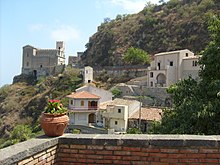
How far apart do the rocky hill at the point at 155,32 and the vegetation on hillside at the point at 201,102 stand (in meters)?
46.3

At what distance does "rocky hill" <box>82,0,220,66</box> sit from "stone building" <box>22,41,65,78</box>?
8612 mm

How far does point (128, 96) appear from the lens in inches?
1730

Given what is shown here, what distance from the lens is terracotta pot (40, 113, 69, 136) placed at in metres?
4.37

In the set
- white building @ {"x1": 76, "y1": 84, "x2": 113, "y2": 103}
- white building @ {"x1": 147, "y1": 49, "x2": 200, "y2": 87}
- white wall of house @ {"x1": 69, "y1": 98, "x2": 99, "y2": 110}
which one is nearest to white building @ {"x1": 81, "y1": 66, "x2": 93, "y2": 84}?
white building @ {"x1": 76, "y1": 84, "x2": 113, "y2": 103}

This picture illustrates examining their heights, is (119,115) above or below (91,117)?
above

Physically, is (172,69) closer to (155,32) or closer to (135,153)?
(155,32)

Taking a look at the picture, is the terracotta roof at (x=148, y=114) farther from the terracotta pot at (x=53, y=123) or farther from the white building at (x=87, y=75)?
the terracotta pot at (x=53, y=123)

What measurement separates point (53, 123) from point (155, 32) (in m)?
68.0

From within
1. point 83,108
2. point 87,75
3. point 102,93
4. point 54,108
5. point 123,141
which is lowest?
point 83,108

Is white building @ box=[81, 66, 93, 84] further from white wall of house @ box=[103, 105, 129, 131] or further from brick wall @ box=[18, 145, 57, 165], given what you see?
brick wall @ box=[18, 145, 57, 165]

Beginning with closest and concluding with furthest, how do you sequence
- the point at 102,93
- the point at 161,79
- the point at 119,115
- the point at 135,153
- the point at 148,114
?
1. the point at 135,153
2. the point at 148,114
3. the point at 119,115
4. the point at 102,93
5. the point at 161,79

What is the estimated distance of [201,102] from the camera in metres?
9.92

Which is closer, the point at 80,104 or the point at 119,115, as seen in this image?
the point at 119,115

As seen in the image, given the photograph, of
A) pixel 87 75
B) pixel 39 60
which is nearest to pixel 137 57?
pixel 87 75
